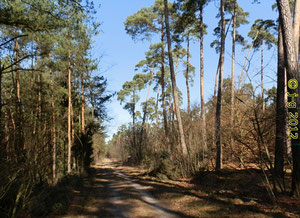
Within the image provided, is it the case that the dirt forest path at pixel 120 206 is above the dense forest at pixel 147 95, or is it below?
below

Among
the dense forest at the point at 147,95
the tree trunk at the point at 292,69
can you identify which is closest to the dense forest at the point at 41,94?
the dense forest at the point at 147,95

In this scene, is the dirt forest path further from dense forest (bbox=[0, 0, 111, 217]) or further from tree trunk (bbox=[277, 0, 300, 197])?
tree trunk (bbox=[277, 0, 300, 197])

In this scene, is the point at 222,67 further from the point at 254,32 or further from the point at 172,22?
the point at 254,32

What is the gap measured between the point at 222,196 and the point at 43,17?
860 centimetres

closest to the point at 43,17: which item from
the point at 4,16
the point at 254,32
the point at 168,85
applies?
the point at 4,16

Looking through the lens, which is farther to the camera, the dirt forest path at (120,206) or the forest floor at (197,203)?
the dirt forest path at (120,206)

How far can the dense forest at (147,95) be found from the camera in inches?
245

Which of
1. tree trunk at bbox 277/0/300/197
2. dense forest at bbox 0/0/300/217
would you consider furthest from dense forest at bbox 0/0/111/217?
tree trunk at bbox 277/0/300/197

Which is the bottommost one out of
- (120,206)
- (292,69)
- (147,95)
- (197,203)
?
(120,206)

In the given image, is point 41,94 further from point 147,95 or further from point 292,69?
point 147,95

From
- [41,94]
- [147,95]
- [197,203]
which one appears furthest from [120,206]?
[147,95]

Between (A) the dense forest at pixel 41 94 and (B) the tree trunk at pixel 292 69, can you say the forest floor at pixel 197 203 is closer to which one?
(B) the tree trunk at pixel 292 69

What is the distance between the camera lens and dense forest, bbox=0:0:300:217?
20.4ft

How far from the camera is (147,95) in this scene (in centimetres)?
3178
